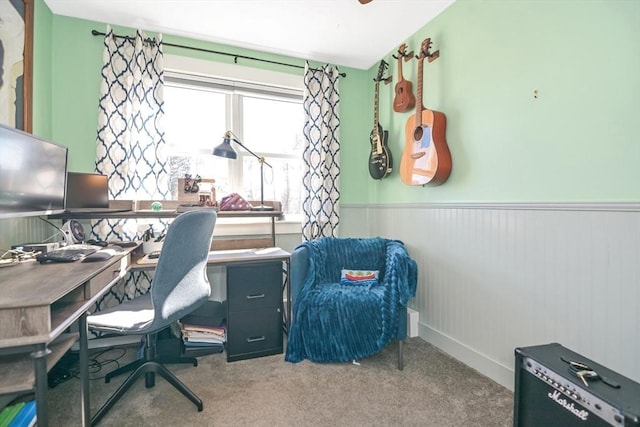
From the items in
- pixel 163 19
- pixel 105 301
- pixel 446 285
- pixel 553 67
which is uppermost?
pixel 163 19

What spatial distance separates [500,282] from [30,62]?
3.02 meters

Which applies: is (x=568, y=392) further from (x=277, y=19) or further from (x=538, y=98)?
(x=277, y=19)

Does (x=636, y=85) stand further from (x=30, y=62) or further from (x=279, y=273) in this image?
(x=30, y=62)

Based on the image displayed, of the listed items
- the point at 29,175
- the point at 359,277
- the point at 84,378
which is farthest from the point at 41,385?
the point at 359,277

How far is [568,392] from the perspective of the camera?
105 cm

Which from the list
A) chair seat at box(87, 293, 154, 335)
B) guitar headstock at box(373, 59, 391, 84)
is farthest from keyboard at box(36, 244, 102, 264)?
guitar headstock at box(373, 59, 391, 84)

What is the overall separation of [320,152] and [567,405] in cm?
228

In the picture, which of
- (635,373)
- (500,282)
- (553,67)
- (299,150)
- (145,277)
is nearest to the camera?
(635,373)

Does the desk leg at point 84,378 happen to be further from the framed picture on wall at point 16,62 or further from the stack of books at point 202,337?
the framed picture on wall at point 16,62

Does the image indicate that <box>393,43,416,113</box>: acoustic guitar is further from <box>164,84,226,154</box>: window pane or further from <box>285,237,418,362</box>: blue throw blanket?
<box>164,84,226,154</box>: window pane

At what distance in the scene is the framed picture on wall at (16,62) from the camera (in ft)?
5.22

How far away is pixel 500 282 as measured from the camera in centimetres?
178

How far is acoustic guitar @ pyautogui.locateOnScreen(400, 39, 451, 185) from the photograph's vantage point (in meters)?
2.09

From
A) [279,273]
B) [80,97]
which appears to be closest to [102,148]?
[80,97]
